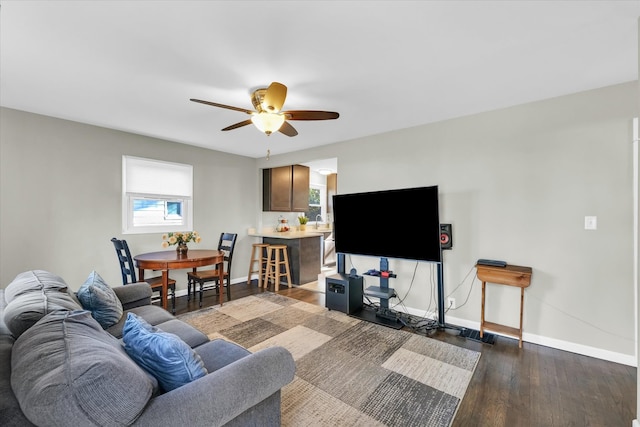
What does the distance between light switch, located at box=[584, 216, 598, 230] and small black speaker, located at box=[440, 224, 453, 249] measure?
117 centimetres

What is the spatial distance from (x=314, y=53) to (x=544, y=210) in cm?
263

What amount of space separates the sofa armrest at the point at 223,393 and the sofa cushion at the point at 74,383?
0.31 ft

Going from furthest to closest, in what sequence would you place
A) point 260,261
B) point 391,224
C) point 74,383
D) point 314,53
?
point 260,261 < point 391,224 < point 314,53 < point 74,383

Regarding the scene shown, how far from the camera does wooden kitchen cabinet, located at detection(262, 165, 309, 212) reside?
5.62 meters

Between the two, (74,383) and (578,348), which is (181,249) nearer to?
(74,383)

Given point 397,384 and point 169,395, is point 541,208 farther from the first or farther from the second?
point 169,395

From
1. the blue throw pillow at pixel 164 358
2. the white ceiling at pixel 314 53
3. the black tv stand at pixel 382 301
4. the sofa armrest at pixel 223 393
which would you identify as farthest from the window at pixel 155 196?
the sofa armrest at pixel 223 393

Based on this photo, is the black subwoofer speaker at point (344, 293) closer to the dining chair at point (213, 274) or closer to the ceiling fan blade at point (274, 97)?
the dining chair at point (213, 274)

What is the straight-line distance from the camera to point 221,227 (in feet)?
16.9

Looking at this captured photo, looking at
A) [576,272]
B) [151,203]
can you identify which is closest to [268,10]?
[576,272]

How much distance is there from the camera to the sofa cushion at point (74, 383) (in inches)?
32.4

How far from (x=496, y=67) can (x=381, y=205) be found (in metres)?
1.76

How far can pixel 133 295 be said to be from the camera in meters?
2.66

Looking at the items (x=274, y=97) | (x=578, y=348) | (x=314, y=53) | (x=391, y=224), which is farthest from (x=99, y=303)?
(x=578, y=348)
